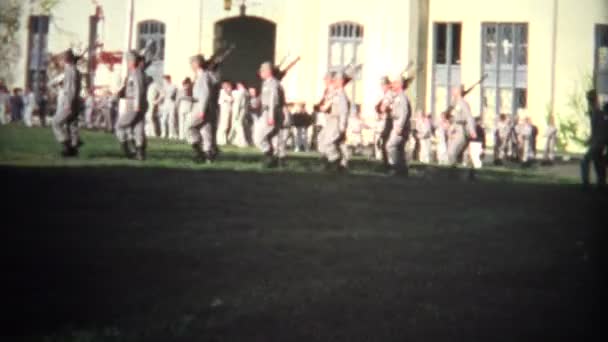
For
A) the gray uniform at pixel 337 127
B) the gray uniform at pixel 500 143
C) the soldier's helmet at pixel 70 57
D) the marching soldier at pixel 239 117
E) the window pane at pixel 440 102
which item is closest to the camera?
the soldier's helmet at pixel 70 57

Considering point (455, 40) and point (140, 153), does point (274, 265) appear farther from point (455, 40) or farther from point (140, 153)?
point (455, 40)

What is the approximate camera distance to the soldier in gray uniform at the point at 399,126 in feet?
36.2

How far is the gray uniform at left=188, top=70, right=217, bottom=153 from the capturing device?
1065cm

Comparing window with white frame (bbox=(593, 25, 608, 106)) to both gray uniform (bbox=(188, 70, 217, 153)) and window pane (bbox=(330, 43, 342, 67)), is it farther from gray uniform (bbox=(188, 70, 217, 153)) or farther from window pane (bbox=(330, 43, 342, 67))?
gray uniform (bbox=(188, 70, 217, 153))

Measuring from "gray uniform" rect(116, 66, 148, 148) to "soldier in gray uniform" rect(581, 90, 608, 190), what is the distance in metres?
4.01

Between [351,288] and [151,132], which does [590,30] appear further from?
[151,132]

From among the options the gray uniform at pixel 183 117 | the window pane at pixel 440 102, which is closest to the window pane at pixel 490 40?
the gray uniform at pixel 183 117

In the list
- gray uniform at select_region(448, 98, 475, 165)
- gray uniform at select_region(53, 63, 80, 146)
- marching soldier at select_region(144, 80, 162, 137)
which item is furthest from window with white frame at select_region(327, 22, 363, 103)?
marching soldier at select_region(144, 80, 162, 137)

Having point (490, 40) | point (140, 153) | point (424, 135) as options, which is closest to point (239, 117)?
point (424, 135)

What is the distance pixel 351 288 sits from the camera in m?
4.13

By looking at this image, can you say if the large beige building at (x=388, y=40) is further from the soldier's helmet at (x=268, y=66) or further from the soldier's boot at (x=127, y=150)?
the soldier's boot at (x=127, y=150)

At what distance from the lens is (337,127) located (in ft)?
35.7

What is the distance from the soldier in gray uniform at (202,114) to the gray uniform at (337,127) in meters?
1.12

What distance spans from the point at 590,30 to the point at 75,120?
251 inches
